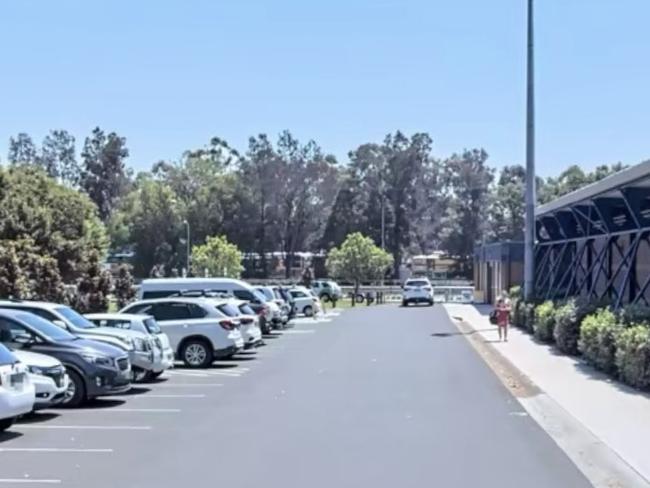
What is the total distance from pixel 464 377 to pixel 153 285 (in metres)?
12.7

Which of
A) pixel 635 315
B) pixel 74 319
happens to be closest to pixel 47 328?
pixel 74 319

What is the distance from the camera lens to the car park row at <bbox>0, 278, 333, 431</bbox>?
13484mm

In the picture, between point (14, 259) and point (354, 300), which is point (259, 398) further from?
point (354, 300)

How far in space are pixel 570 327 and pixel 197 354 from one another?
931cm

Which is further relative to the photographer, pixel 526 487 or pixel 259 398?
pixel 259 398

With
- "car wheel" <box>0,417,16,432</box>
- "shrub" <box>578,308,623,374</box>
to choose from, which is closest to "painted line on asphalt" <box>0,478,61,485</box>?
"car wheel" <box>0,417,16,432</box>

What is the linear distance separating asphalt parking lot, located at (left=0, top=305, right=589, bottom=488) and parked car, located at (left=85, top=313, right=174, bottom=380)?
0.39m

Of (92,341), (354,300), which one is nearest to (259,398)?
(92,341)

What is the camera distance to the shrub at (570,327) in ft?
82.9

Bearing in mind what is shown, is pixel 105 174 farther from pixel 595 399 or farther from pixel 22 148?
pixel 595 399

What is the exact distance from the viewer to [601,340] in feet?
66.8

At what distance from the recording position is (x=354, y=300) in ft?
242

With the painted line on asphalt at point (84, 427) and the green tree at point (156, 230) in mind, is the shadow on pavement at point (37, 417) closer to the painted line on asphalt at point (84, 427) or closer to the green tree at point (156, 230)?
the painted line on asphalt at point (84, 427)

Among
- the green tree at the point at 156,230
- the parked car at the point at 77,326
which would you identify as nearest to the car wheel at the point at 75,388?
the parked car at the point at 77,326
